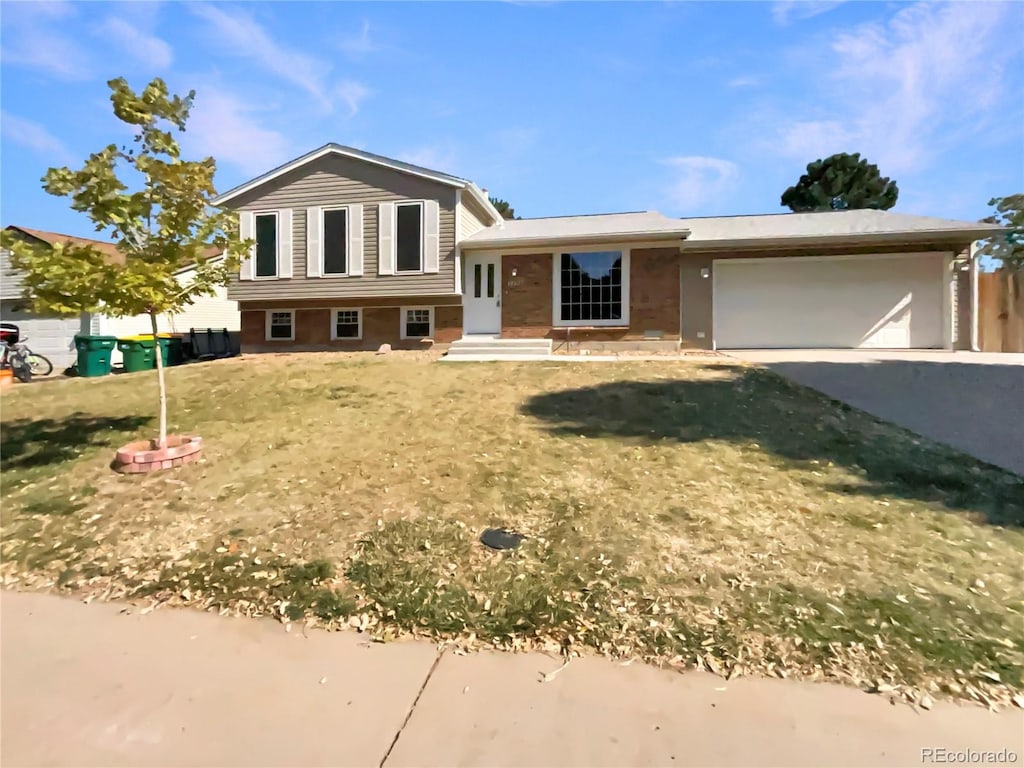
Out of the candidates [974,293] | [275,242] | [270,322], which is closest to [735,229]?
[974,293]

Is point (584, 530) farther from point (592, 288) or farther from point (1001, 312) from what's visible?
point (1001, 312)

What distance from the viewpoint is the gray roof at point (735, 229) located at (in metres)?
13.3

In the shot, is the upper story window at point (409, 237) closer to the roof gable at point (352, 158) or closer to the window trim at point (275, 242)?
the roof gable at point (352, 158)

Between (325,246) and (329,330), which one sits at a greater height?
(325,246)

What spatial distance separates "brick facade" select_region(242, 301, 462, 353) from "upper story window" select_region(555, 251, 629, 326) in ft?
8.93

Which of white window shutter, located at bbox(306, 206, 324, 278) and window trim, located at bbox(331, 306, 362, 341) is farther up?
white window shutter, located at bbox(306, 206, 324, 278)

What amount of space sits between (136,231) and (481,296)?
996 cm

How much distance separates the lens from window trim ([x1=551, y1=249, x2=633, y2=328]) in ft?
47.6

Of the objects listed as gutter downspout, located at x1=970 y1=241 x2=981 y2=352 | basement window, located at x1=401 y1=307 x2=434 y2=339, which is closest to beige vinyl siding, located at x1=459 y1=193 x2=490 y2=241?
basement window, located at x1=401 y1=307 x2=434 y2=339

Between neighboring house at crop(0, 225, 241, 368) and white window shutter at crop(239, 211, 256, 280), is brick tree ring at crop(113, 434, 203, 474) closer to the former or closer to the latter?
white window shutter at crop(239, 211, 256, 280)

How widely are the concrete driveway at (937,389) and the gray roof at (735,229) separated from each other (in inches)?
108

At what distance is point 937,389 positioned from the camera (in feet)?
28.5

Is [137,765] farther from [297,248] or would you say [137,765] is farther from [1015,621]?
[297,248]

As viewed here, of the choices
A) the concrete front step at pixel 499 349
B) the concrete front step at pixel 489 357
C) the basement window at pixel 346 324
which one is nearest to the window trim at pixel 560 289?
the concrete front step at pixel 499 349
